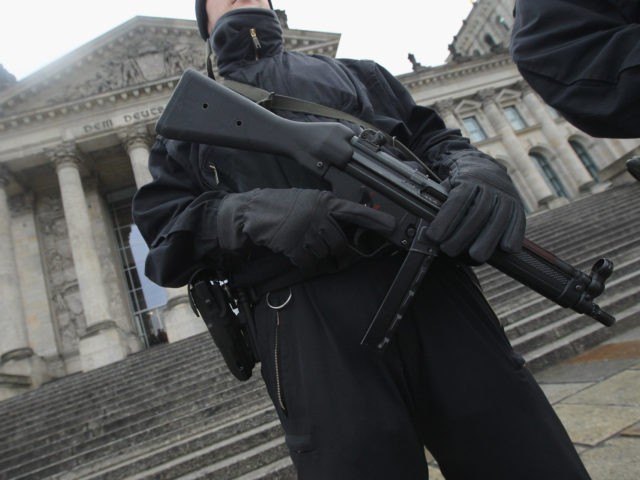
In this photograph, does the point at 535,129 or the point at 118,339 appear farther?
the point at 535,129

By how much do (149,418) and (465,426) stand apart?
6.23m

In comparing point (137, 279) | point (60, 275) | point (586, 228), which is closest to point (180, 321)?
point (137, 279)

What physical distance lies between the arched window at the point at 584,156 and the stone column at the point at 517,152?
3.66 meters

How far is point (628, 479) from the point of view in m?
1.98

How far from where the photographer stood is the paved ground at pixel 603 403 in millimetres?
2225

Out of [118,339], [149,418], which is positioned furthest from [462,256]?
[118,339]

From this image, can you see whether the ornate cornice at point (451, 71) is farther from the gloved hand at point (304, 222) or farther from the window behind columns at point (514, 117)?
the gloved hand at point (304, 222)

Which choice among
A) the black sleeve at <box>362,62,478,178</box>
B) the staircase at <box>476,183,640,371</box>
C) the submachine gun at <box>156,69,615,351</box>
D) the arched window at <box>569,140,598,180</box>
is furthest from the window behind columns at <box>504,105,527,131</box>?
the submachine gun at <box>156,69,615,351</box>

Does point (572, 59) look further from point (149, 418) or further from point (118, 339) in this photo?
point (118, 339)

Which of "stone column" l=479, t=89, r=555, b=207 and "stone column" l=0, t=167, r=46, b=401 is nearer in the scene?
"stone column" l=0, t=167, r=46, b=401

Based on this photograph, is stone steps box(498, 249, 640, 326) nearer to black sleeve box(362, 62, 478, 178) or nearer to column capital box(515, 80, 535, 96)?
black sleeve box(362, 62, 478, 178)

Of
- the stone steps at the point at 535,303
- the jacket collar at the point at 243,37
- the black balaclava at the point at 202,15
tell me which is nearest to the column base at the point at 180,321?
the stone steps at the point at 535,303

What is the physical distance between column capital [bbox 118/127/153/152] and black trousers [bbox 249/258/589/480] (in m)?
19.1

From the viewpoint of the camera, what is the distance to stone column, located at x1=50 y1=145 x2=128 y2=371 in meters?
14.7
